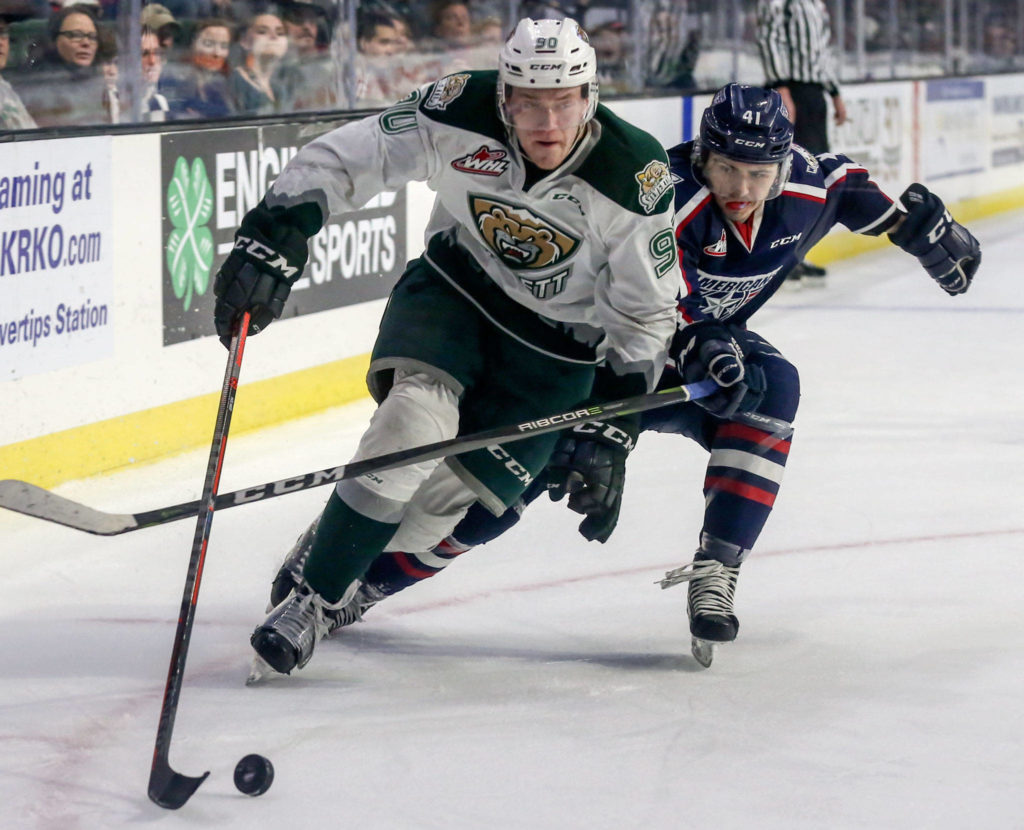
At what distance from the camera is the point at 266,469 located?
3912 millimetres

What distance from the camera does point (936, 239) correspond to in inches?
111

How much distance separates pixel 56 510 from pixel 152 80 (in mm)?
2196

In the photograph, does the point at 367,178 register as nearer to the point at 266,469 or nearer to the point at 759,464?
the point at 759,464

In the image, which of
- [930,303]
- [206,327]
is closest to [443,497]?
[206,327]

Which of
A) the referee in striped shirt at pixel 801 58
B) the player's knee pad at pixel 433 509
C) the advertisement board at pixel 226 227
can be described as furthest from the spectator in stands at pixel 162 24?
the referee in striped shirt at pixel 801 58

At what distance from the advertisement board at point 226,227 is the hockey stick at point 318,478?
1794 millimetres

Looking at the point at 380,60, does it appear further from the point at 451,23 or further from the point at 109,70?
the point at 109,70

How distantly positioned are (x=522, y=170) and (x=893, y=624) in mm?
1068

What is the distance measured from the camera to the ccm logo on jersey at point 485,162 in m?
2.40

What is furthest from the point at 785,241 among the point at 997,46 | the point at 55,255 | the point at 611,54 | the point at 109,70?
the point at 997,46

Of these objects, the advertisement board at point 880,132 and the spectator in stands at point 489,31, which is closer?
the spectator in stands at point 489,31

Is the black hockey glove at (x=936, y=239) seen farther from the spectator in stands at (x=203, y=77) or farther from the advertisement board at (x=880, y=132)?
the advertisement board at (x=880, y=132)

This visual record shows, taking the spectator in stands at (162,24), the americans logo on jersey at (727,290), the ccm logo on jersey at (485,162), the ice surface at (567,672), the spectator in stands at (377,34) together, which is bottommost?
the ice surface at (567,672)

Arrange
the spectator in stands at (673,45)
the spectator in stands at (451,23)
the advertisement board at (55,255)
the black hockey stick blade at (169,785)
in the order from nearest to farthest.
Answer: the black hockey stick blade at (169,785) < the advertisement board at (55,255) < the spectator in stands at (451,23) < the spectator in stands at (673,45)
